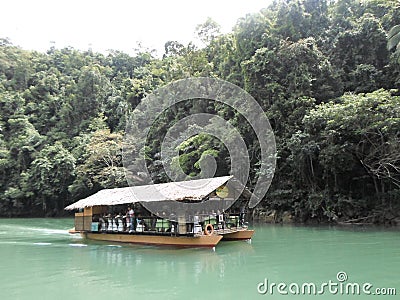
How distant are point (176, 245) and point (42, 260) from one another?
3.80m

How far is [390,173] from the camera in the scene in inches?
666

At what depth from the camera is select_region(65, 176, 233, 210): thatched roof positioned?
11.2 m

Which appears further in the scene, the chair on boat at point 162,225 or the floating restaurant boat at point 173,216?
the chair on boat at point 162,225

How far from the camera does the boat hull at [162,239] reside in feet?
37.2

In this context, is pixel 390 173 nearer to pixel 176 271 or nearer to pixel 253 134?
pixel 253 134

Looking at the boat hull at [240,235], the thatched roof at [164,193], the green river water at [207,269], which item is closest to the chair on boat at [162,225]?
the green river water at [207,269]

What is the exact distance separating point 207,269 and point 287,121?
43.2ft

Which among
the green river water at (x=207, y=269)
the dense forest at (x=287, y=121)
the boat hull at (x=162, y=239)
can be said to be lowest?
the green river water at (x=207, y=269)

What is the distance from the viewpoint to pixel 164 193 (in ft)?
39.2

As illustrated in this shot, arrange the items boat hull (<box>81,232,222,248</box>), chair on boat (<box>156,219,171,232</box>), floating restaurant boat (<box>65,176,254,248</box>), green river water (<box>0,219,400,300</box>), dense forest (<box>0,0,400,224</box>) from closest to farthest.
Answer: green river water (<box>0,219,400,300</box>)
boat hull (<box>81,232,222,248</box>)
floating restaurant boat (<box>65,176,254,248</box>)
chair on boat (<box>156,219,171,232</box>)
dense forest (<box>0,0,400,224</box>)

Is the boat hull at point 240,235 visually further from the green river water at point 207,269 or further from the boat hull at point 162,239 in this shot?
the boat hull at point 162,239

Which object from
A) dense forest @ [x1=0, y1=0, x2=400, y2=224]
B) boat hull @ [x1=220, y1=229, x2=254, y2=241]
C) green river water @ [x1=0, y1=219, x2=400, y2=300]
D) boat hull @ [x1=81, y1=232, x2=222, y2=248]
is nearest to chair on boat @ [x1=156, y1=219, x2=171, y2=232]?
boat hull @ [x1=81, y1=232, x2=222, y2=248]

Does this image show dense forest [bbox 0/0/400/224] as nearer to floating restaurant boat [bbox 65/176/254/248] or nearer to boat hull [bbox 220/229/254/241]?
boat hull [bbox 220/229/254/241]

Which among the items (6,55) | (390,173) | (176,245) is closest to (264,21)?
(390,173)
